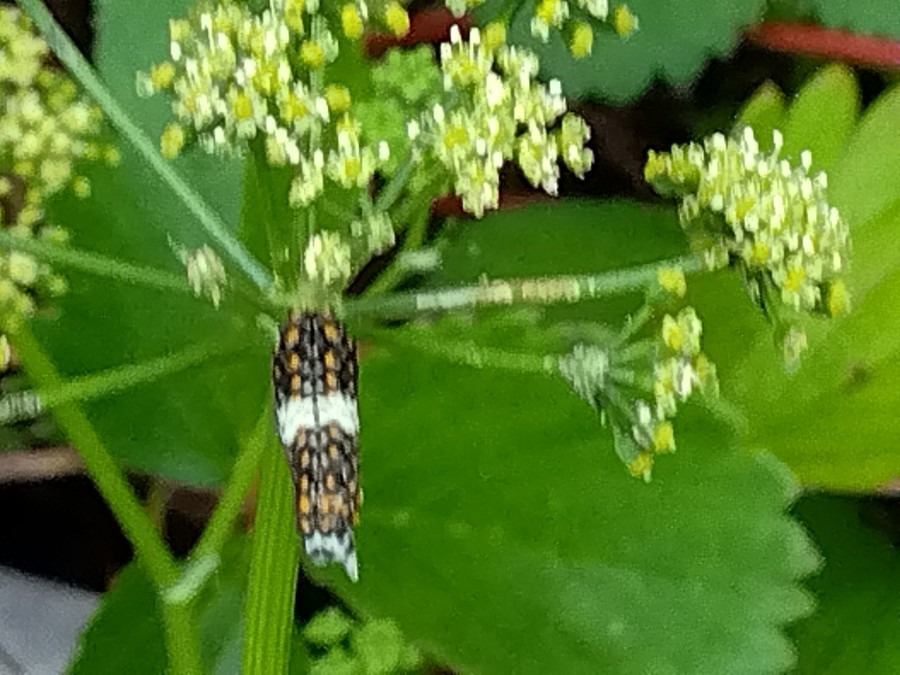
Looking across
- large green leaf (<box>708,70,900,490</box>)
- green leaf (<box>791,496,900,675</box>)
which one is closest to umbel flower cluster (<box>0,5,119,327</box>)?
large green leaf (<box>708,70,900,490</box>)

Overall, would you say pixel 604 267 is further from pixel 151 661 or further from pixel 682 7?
pixel 151 661

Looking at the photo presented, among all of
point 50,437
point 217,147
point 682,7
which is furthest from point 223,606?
point 682,7

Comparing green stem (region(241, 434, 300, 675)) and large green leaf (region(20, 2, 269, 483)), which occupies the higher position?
large green leaf (region(20, 2, 269, 483))

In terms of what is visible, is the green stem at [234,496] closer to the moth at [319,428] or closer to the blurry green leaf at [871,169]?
the moth at [319,428]

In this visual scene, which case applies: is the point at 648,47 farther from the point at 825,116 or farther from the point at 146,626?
the point at 146,626

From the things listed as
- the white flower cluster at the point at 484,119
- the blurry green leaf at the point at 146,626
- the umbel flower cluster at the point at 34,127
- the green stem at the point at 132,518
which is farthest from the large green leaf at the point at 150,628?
the white flower cluster at the point at 484,119

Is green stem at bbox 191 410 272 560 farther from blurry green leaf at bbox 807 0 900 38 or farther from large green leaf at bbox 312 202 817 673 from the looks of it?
blurry green leaf at bbox 807 0 900 38
